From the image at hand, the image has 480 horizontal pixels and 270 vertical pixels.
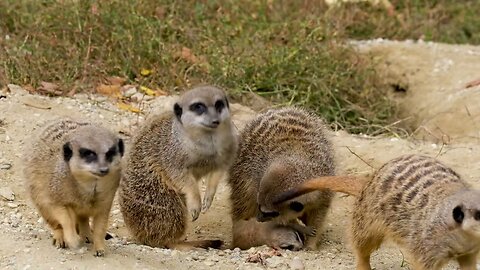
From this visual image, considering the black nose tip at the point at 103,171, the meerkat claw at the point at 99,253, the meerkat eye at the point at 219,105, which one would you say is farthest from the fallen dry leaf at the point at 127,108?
the black nose tip at the point at 103,171

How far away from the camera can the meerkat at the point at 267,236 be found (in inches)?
167

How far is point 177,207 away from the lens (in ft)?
14.0

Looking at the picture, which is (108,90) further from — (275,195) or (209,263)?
(209,263)

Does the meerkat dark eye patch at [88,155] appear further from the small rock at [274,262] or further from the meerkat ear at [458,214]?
the meerkat ear at [458,214]

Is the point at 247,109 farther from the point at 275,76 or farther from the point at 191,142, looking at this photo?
the point at 191,142

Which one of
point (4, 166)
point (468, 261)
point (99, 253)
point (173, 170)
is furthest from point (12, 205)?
point (468, 261)

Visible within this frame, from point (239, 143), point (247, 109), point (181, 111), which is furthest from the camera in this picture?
point (247, 109)

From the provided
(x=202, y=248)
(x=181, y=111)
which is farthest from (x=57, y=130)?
(x=202, y=248)

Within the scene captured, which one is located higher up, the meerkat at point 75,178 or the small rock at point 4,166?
the meerkat at point 75,178

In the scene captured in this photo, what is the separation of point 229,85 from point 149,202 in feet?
5.46

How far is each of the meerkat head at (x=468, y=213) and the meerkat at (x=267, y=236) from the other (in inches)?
41.1

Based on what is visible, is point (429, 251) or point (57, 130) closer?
point (429, 251)

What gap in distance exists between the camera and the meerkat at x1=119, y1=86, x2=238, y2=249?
4105 mm

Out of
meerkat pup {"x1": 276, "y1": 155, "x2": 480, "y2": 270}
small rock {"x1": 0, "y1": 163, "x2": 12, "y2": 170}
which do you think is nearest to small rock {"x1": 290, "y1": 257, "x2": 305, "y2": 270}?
meerkat pup {"x1": 276, "y1": 155, "x2": 480, "y2": 270}
